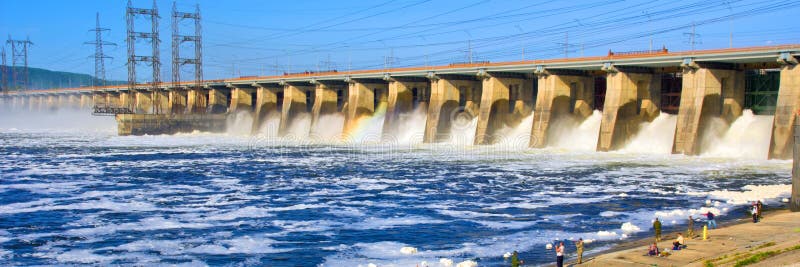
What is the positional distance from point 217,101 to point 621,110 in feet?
243

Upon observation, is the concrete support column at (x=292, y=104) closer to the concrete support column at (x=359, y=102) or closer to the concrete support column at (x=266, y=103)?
the concrete support column at (x=266, y=103)

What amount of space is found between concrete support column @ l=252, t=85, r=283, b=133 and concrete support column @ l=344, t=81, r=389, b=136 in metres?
17.8

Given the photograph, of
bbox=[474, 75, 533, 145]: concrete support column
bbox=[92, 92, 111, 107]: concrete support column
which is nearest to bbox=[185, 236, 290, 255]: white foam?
bbox=[474, 75, 533, 145]: concrete support column

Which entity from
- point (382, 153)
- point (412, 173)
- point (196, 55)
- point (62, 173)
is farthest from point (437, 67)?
point (196, 55)

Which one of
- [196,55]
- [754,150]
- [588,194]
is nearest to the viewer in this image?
[588,194]

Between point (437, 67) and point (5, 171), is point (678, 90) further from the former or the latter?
point (5, 171)

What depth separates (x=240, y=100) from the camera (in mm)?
113062

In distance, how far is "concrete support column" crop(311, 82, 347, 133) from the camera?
95.5 metres

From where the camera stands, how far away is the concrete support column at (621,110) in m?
60.8

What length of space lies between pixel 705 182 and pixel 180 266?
28486 millimetres

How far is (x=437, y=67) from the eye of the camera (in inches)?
3073

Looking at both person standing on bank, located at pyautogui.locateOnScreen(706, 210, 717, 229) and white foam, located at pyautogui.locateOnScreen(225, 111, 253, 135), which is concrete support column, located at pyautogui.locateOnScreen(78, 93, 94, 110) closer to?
white foam, located at pyautogui.locateOnScreen(225, 111, 253, 135)

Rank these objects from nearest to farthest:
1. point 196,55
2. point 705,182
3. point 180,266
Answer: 1. point 180,266
2. point 705,182
3. point 196,55

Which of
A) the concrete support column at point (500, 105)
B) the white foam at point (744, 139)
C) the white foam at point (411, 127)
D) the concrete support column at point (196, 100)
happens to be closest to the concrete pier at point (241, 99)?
the concrete support column at point (196, 100)
